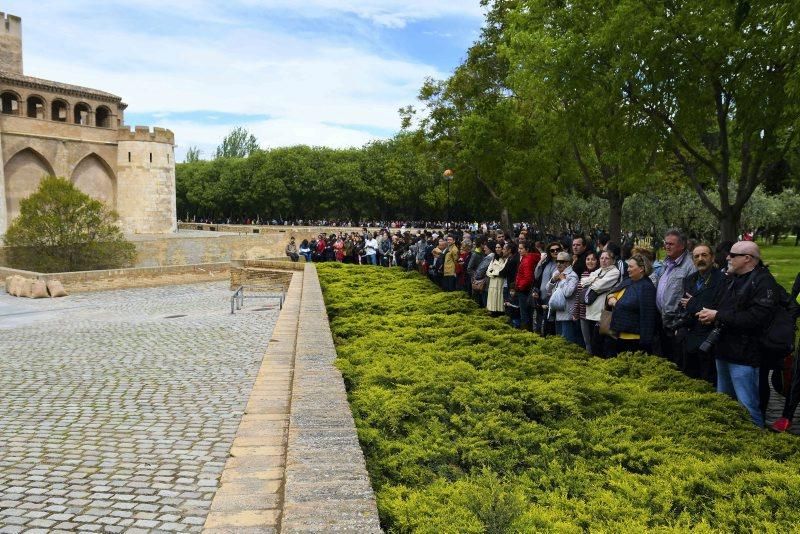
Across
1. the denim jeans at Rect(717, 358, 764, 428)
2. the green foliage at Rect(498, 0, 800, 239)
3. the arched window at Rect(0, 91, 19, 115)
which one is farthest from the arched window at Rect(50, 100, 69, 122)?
the denim jeans at Rect(717, 358, 764, 428)

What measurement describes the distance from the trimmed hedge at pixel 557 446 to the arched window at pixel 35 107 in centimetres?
5017

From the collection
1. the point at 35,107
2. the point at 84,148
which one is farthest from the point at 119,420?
the point at 35,107

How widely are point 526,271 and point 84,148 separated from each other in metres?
48.5

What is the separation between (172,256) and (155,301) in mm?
14531

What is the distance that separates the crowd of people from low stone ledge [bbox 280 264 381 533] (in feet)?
9.94

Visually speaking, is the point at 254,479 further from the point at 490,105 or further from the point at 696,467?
the point at 490,105

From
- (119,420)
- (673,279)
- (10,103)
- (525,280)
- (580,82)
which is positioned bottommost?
(119,420)

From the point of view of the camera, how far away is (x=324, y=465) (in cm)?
332

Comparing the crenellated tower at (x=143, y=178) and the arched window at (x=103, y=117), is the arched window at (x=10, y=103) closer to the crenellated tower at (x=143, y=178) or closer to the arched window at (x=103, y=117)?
the arched window at (x=103, y=117)

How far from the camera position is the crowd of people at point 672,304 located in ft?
16.7

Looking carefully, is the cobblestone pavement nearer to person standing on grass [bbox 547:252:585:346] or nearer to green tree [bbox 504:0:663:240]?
person standing on grass [bbox 547:252:585:346]

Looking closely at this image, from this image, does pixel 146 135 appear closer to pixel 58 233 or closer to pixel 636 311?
pixel 58 233

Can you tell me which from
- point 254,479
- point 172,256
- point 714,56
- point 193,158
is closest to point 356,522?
point 254,479

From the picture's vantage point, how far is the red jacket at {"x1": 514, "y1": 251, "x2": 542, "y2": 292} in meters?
9.74
